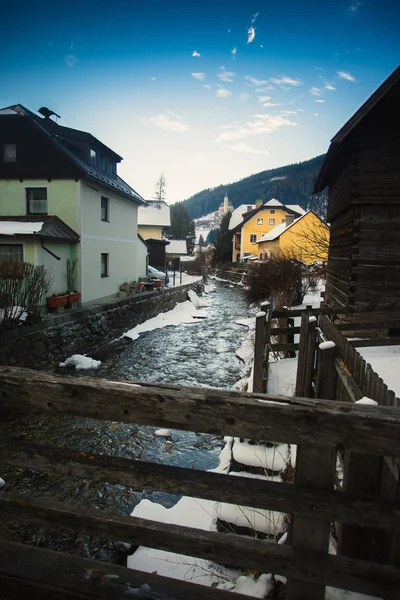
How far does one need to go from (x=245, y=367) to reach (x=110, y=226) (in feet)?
35.3

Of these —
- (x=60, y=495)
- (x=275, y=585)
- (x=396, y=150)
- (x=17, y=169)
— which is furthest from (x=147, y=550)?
(x=17, y=169)

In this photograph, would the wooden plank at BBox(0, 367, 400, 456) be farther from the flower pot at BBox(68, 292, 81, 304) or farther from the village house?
the flower pot at BBox(68, 292, 81, 304)

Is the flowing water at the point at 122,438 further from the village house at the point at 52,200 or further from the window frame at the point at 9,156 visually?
the window frame at the point at 9,156

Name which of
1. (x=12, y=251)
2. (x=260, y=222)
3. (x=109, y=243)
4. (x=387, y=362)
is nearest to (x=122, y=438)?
(x=387, y=362)

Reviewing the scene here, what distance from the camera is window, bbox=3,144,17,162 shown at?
14.9m

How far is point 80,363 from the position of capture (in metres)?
11.2

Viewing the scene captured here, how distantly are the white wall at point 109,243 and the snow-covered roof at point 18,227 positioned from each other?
2272 mm

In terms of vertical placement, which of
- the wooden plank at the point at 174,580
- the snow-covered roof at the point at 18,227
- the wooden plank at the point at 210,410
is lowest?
the wooden plank at the point at 174,580

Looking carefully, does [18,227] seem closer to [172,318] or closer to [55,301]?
[55,301]

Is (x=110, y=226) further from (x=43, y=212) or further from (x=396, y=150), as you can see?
(x=396, y=150)

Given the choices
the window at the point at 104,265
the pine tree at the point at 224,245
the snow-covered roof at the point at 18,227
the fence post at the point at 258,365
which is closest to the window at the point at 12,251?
the snow-covered roof at the point at 18,227

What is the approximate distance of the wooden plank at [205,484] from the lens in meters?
1.59

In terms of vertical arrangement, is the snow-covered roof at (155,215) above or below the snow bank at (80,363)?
above

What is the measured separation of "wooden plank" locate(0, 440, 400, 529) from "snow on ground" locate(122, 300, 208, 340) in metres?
13.3
